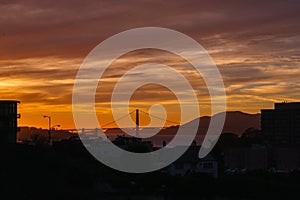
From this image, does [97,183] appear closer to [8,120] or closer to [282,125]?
[8,120]

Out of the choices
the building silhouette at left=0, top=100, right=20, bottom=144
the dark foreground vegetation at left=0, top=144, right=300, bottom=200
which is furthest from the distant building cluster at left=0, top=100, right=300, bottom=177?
the dark foreground vegetation at left=0, top=144, right=300, bottom=200

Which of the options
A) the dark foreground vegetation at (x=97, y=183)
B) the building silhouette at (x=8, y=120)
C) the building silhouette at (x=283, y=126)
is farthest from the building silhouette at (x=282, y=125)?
the dark foreground vegetation at (x=97, y=183)

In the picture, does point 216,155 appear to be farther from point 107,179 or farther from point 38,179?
point 38,179

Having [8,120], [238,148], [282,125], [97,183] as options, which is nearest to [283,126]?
[282,125]

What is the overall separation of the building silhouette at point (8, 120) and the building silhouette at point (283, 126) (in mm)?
65853

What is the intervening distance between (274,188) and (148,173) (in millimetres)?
7869

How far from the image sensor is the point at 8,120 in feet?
164

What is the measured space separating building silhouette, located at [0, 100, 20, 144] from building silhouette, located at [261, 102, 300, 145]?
2593 inches

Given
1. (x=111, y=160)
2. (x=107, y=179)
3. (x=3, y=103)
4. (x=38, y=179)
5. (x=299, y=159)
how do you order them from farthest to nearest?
(x=299, y=159), (x=3, y=103), (x=111, y=160), (x=107, y=179), (x=38, y=179)

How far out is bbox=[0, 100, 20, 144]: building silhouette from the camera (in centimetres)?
4944

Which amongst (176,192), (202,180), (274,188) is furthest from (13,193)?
(274,188)

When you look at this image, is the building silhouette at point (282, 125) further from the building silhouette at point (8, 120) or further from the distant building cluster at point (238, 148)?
the building silhouette at point (8, 120)

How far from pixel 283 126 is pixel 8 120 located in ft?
237

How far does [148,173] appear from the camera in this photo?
→ 134 ft
